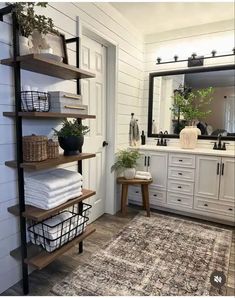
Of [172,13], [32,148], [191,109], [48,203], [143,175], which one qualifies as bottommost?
[143,175]

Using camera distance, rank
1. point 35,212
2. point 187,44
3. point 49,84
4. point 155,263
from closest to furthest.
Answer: point 35,212 → point 49,84 → point 155,263 → point 187,44

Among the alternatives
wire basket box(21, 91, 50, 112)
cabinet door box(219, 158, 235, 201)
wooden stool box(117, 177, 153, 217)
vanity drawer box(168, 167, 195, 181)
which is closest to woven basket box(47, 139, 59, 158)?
wire basket box(21, 91, 50, 112)

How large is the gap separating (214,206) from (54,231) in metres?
2.01

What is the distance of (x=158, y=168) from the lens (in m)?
3.02

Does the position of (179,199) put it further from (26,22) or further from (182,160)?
(26,22)

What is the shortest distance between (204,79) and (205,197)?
63.7 inches

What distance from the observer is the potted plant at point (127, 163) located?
284 centimetres

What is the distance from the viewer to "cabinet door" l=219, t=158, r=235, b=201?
8.40ft

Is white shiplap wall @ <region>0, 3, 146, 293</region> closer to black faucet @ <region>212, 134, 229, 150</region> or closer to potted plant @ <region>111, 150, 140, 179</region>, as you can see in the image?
potted plant @ <region>111, 150, 140, 179</region>

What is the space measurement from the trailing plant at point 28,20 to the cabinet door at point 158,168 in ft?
6.65

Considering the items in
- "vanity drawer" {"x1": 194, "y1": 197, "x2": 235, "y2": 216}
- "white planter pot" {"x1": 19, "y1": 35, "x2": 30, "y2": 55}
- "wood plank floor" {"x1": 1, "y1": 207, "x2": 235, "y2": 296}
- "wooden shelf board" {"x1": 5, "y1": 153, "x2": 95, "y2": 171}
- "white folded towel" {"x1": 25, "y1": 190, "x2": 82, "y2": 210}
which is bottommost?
"wood plank floor" {"x1": 1, "y1": 207, "x2": 235, "y2": 296}

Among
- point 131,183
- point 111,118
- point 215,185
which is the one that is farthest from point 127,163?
point 215,185

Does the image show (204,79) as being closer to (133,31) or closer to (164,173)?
(133,31)

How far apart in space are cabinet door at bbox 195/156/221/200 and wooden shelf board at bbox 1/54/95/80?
177cm
